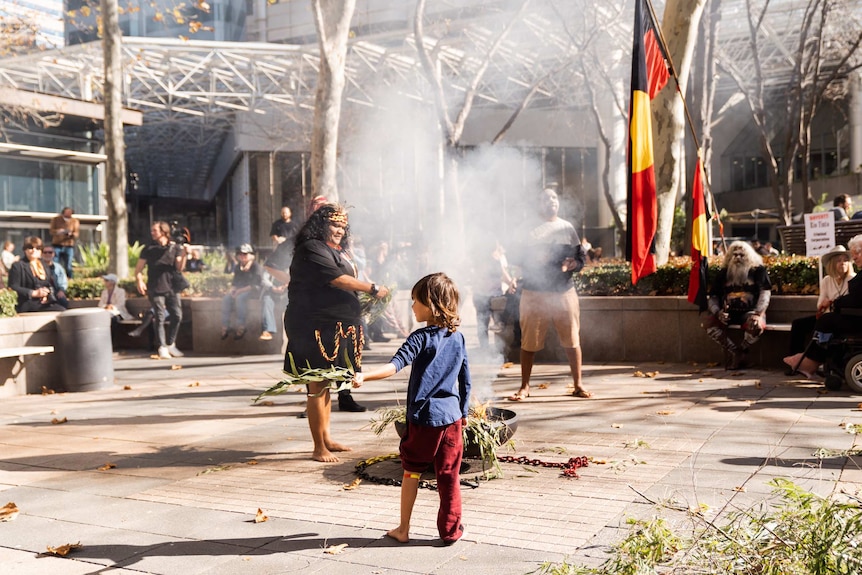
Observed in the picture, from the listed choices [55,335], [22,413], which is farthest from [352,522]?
[55,335]

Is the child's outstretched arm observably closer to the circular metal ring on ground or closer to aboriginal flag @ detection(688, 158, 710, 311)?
the circular metal ring on ground

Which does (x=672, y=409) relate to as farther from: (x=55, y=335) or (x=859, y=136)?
(x=859, y=136)

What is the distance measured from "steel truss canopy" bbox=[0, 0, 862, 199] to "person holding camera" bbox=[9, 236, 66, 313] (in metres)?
9.33

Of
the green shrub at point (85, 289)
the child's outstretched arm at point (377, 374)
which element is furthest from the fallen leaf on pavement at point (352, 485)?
the green shrub at point (85, 289)

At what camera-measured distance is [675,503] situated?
13.9ft

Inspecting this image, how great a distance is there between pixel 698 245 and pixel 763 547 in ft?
21.4

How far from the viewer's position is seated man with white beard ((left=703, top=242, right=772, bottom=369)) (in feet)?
30.0

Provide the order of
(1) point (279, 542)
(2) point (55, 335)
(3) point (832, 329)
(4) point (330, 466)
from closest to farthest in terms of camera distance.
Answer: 1. (1) point (279, 542)
2. (4) point (330, 466)
3. (3) point (832, 329)
4. (2) point (55, 335)

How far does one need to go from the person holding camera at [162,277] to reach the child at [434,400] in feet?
30.6

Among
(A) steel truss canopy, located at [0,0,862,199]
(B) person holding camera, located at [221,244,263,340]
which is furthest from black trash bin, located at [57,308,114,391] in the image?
(A) steel truss canopy, located at [0,0,862,199]

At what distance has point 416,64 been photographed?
A: 3136cm

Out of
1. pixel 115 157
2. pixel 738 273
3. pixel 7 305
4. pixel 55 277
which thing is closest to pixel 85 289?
pixel 115 157

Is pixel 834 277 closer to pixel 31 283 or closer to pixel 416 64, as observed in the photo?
pixel 31 283

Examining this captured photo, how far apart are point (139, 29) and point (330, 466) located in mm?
54748
